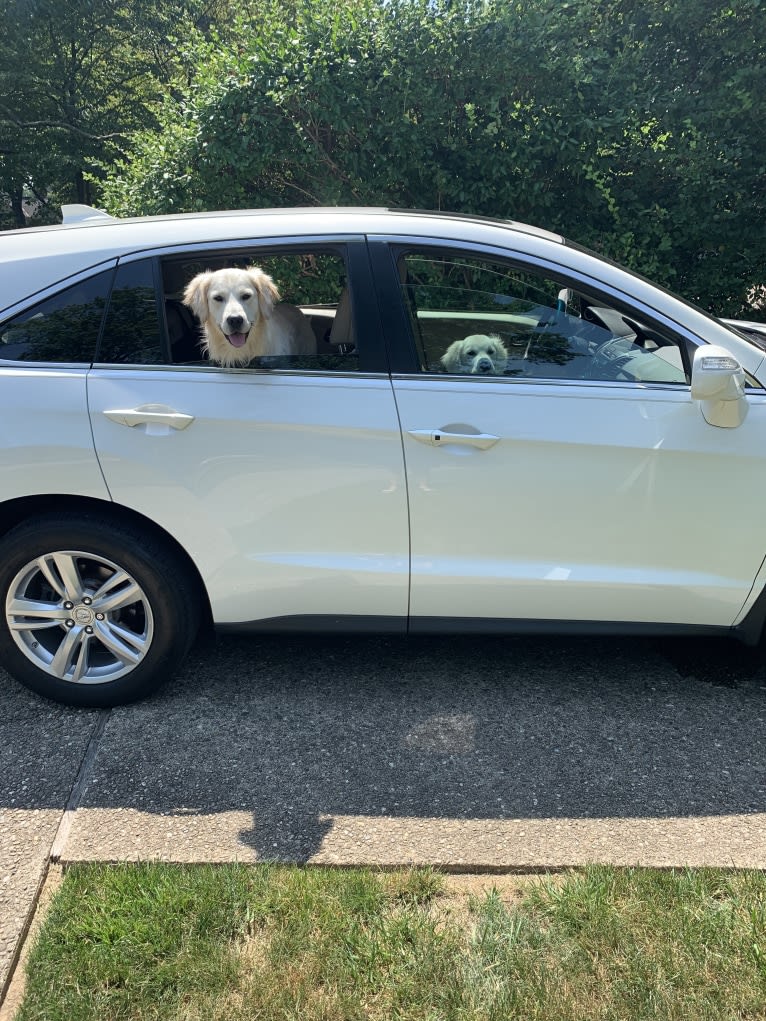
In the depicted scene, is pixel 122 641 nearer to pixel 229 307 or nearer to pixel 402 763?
pixel 402 763

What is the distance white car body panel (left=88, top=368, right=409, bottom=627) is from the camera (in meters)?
2.71

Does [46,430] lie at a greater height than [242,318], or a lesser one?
lesser

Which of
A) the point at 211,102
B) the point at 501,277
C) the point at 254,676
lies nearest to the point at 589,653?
the point at 254,676

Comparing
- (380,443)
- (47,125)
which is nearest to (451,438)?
(380,443)

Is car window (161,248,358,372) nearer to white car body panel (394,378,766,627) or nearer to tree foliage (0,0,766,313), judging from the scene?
white car body panel (394,378,766,627)

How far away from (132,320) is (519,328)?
140 cm

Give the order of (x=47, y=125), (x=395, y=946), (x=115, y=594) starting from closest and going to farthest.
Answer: (x=395, y=946) → (x=115, y=594) → (x=47, y=125)

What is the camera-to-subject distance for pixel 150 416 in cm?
269

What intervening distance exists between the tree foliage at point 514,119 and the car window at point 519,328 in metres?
3.82

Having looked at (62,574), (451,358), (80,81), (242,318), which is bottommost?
(62,574)

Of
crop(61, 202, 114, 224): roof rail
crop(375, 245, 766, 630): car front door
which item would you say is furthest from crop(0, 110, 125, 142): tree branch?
crop(375, 245, 766, 630): car front door

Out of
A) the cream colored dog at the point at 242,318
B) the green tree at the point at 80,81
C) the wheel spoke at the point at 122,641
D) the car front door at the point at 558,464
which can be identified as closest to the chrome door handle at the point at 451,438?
the car front door at the point at 558,464

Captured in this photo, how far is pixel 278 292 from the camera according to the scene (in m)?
2.97

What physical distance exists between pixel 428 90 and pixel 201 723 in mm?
5155
